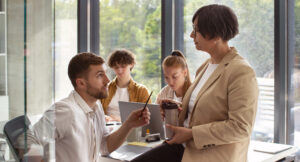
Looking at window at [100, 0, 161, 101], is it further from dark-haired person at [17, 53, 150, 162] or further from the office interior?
dark-haired person at [17, 53, 150, 162]

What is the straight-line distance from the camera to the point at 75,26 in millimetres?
5129

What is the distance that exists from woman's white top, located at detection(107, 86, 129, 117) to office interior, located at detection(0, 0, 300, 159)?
0.77 metres

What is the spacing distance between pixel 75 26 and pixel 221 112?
3876mm

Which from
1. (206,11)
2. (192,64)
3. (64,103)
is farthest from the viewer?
(192,64)

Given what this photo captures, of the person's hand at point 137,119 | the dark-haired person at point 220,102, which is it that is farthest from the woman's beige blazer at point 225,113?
the person's hand at point 137,119

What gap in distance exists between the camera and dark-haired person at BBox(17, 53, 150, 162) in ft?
5.76

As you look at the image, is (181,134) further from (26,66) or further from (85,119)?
(26,66)

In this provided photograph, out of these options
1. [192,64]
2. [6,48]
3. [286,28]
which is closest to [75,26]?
[192,64]

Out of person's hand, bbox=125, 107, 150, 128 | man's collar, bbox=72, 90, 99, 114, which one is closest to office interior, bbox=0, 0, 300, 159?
man's collar, bbox=72, 90, 99, 114

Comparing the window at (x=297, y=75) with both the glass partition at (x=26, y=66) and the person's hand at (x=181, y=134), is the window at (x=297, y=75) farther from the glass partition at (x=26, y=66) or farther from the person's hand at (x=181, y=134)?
the glass partition at (x=26, y=66)

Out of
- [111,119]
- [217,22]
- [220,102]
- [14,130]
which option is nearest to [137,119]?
[220,102]

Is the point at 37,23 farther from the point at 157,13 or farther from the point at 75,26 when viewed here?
the point at 75,26

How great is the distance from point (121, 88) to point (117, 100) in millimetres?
140

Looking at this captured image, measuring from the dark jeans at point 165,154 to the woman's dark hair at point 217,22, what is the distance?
2.12ft
